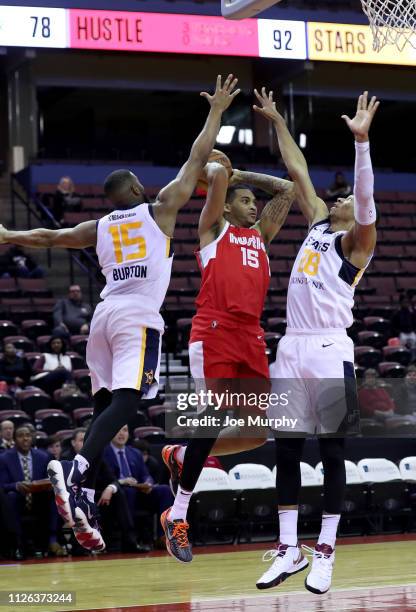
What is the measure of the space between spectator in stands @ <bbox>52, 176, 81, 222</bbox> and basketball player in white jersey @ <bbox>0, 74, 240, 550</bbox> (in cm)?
1415

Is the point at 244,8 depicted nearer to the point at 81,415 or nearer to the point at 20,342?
the point at 81,415

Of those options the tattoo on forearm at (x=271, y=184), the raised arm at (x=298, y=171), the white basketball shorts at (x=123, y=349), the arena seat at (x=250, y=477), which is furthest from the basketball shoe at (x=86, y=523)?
the arena seat at (x=250, y=477)

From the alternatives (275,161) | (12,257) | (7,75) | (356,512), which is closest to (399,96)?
(275,161)

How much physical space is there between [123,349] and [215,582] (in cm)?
265

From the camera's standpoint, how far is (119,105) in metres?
31.5

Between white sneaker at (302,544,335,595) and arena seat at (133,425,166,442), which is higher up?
white sneaker at (302,544,335,595)

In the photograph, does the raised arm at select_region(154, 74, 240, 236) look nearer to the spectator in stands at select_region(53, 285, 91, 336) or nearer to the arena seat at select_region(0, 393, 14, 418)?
the arena seat at select_region(0, 393, 14, 418)

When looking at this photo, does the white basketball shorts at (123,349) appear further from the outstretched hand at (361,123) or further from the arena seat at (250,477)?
the arena seat at (250,477)

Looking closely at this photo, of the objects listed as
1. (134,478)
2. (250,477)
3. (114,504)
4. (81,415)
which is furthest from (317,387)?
(81,415)

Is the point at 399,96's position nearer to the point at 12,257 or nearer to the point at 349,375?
the point at 12,257

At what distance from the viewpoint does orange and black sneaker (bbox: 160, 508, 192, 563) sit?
6938mm

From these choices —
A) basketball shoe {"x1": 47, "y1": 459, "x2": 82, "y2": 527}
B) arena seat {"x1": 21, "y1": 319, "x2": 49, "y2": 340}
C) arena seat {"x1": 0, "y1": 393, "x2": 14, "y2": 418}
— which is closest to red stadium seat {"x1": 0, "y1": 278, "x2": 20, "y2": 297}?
arena seat {"x1": 21, "y1": 319, "x2": 49, "y2": 340}

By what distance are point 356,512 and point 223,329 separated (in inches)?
268

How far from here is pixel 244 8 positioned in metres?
7.53
